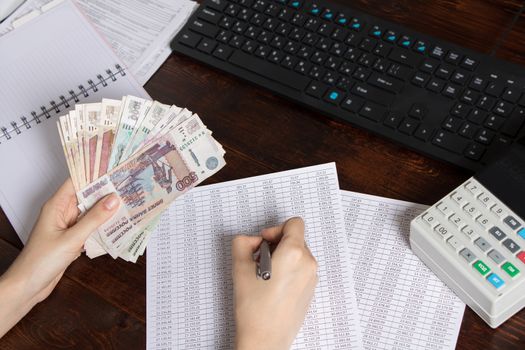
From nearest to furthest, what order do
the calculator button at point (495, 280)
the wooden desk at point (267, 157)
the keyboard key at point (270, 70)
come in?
the calculator button at point (495, 280), the wooden desk at point (267, 157), the keyboard key at point (270, 70)

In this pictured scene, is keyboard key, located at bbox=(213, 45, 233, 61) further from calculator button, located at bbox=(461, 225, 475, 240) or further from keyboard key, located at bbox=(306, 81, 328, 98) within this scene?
calculator button, located at bbox=(461, 225, 475, 240)

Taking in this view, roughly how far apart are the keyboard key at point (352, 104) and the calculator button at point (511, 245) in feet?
0.91

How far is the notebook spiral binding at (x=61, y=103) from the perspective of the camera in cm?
91

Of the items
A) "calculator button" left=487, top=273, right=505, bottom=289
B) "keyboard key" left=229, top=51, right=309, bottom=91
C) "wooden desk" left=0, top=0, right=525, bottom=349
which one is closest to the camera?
"calculator button" left=487, top=273, right=505, bottom=289

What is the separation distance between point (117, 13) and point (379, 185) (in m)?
0.55

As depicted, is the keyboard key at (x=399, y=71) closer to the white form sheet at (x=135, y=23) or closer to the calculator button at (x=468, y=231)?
the calculator button at (x=468, y=231)

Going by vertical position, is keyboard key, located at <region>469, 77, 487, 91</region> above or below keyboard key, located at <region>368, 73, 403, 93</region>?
below

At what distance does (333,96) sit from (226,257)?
10.8 inches

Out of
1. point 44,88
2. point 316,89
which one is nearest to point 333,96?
point 316,89

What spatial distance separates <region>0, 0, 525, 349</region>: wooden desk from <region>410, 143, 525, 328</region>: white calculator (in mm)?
58

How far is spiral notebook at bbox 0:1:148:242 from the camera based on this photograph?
0.87 meters

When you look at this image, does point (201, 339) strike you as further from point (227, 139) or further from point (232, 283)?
point (227, 139)

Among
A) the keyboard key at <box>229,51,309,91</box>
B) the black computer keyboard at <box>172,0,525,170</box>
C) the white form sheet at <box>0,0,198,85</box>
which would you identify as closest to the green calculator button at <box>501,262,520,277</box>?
the black computer keyboard at <box>172,0,525,170</box>

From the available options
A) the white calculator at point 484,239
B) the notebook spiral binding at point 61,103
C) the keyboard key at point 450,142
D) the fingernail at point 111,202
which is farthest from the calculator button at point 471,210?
the notebook spiral binding at point 61,103
